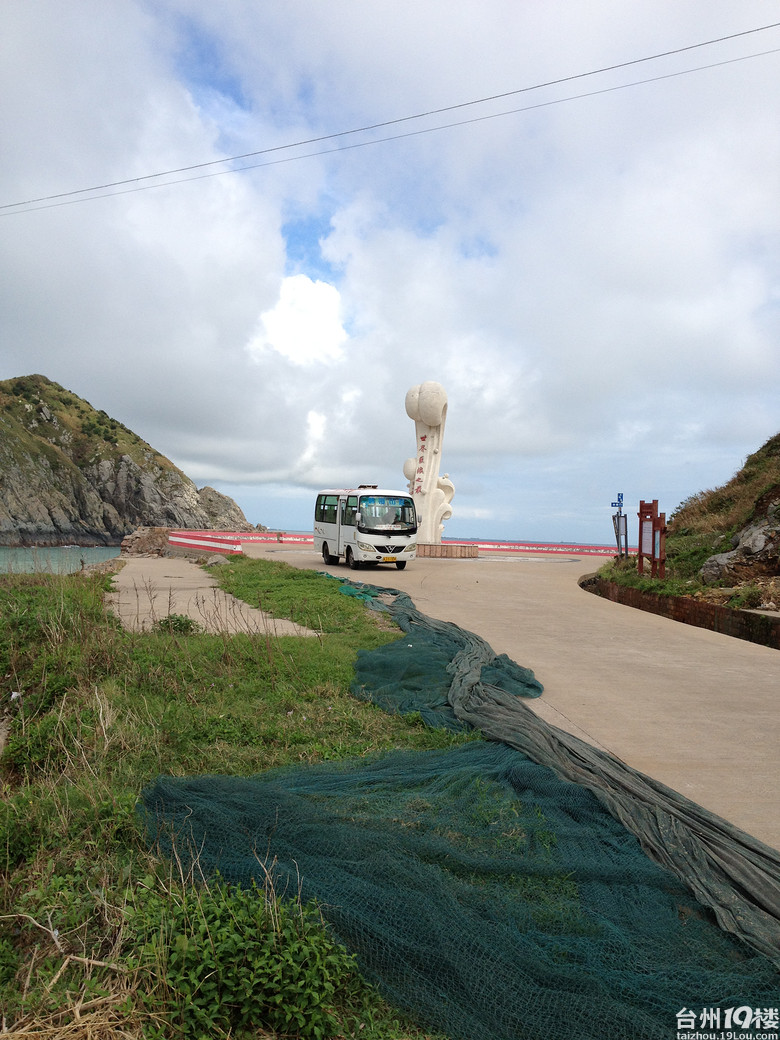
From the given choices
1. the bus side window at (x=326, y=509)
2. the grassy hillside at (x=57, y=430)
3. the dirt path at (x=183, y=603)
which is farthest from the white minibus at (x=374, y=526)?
the grassy hillside at (x=57, y=430)

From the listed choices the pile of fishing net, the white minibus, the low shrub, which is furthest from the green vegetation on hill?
the low shrub

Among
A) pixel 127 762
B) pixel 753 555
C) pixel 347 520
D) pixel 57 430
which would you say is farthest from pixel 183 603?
pixel 57 430

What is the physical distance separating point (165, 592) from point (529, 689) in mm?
9607

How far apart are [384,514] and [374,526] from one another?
49 cm

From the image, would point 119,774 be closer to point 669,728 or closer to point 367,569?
point 669,728

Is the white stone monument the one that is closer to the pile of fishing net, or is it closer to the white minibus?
the white minibus

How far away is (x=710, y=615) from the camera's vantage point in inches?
478

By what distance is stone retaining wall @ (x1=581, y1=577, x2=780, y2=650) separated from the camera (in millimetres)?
10453

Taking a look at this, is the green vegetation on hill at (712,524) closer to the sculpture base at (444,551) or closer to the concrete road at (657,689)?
the concrete road at (657,689)

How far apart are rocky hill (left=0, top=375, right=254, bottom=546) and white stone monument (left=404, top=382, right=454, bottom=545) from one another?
57.0 metres

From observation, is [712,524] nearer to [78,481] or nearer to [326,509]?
[326,509]

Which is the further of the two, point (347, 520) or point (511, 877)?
point (347, 520)

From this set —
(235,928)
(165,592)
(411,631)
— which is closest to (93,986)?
(235,928)

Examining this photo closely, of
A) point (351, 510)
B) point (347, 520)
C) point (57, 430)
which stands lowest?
point (347, 520)
